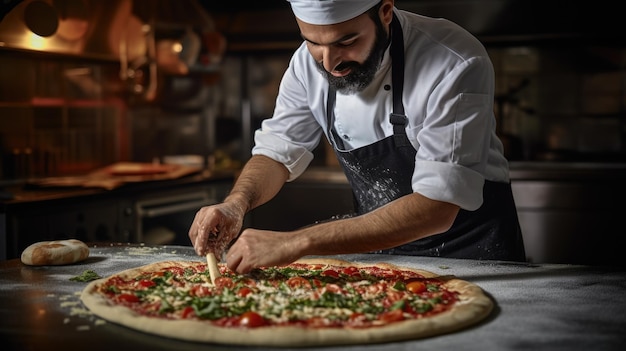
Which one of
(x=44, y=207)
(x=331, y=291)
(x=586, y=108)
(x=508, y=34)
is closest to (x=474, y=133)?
(x=331, y=291)

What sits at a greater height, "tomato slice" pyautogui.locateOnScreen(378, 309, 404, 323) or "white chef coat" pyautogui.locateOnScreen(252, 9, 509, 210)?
"white chef coat" pyautogui.locateOnScreen(252, 9, 509, 210)

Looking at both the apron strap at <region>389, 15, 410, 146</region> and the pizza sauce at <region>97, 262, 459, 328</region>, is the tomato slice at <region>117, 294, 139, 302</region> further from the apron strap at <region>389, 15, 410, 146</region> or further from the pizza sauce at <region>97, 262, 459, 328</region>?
the apron strap at <region>389, 15, 410, 146</region>

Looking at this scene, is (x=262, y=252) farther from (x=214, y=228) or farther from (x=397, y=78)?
(x=397, y=78)

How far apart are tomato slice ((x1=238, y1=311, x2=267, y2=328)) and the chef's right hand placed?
565mm

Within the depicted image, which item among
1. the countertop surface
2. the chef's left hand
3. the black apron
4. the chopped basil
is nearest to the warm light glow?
the countertop surface

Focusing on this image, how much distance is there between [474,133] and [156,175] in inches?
113

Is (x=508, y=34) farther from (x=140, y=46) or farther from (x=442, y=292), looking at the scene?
(x=442, y=292)

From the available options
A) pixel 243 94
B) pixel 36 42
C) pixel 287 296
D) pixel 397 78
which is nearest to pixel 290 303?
pixel 287 296

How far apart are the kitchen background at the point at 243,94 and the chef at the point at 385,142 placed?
6.45 ft

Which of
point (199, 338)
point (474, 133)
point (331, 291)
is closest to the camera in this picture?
point (199, 338)

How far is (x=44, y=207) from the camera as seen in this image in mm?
3514

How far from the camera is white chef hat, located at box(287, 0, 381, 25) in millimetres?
2115

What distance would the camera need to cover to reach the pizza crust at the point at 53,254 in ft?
7.47

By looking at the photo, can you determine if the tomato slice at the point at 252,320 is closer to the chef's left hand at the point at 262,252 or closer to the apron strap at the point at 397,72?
the chef's left hand at the point at 262,252
